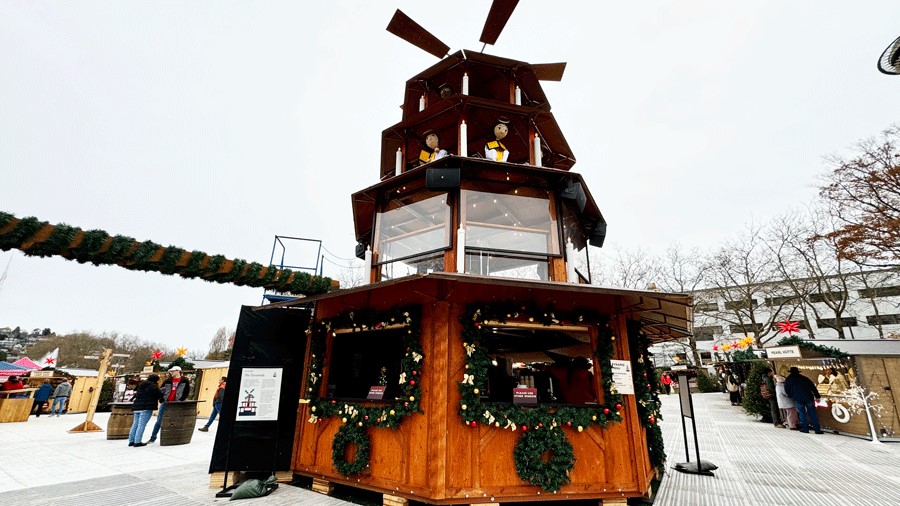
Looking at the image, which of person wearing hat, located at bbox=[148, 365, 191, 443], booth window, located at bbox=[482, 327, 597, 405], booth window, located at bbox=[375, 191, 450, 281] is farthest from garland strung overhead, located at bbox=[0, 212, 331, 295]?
person wearing hat, located at bbox=[148, 365, 191, 443]

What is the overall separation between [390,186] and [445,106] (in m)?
2.46

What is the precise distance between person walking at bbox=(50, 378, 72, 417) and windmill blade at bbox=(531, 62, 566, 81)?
88.1ft

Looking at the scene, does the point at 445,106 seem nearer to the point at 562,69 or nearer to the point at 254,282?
the point at 562,69

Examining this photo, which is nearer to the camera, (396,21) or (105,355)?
(396,21)

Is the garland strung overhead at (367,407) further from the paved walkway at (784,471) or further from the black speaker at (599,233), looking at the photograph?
the black speaker at (599,233)

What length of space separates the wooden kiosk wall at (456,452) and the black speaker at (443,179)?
2308mm

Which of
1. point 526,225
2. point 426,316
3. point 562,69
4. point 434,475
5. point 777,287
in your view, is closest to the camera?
point 434,475

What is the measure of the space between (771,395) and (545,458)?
1353 centimetres

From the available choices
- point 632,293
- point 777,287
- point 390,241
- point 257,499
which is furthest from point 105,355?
point 777,287

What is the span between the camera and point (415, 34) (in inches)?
402

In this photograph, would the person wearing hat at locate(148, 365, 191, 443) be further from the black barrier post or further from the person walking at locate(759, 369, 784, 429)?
the person walking at locate(759, 369, 784, 429)

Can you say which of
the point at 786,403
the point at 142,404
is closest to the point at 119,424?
the point at 142,404

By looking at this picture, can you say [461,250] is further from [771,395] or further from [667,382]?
[667,382]

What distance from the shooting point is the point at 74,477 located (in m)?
7.41
